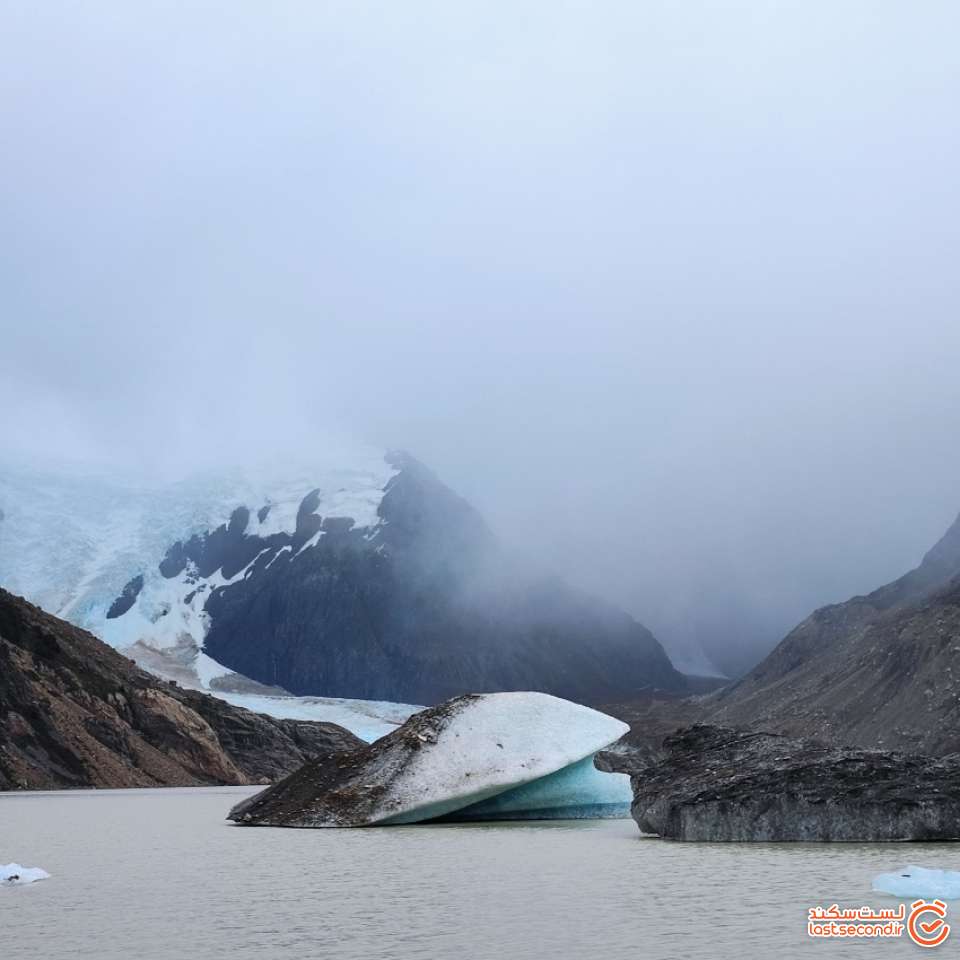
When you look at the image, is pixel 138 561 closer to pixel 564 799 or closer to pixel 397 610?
pixel 397 610

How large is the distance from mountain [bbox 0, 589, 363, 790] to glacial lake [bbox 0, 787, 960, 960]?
122ft

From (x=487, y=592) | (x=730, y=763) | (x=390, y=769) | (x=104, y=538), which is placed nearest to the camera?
(x=730, y=763)

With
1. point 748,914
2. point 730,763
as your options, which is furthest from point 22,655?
point 748,914

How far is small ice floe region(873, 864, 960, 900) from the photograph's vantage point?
10391mm

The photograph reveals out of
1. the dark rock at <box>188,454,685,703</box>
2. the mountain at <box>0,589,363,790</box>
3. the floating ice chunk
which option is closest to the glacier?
the dark rock at <box>188,454,685,703</box>

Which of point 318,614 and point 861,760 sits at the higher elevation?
point 318,614

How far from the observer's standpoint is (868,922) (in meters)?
9.48

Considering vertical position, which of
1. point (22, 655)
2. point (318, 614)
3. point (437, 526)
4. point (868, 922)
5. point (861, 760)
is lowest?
point (868, 922)

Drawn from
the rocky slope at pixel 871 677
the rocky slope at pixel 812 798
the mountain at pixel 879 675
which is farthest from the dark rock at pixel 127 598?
the rocky slope at pixel 812 798

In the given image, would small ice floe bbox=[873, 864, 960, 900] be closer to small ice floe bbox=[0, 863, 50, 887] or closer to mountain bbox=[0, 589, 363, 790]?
small ice floe bbox=[0, 863, 50, 887]

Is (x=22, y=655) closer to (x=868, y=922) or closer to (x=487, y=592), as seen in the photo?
(x=868, y=922)

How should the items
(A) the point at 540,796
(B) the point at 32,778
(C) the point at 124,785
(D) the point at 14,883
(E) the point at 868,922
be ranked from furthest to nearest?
(C) the point at 124,785 → (B) the point at 32,778 → (A) the point at 540,796 → (D) the point at 14,883 → (E) the point at 868,922

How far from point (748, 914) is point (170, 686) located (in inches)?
3129

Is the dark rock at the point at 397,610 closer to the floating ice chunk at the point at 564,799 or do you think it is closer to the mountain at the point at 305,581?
the mountain at the point at 305,581
